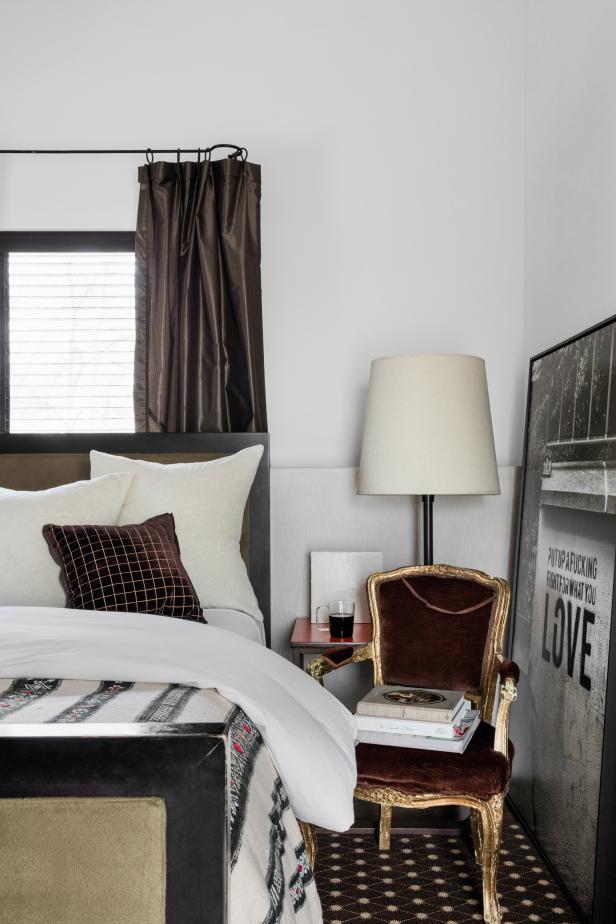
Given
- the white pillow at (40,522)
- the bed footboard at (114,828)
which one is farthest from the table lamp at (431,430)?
the bed footboard at (114,828)

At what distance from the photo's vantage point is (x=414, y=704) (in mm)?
2295

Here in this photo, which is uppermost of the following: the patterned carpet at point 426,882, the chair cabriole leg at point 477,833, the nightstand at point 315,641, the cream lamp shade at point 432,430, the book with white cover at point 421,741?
the cream lamp shade at point 432,430

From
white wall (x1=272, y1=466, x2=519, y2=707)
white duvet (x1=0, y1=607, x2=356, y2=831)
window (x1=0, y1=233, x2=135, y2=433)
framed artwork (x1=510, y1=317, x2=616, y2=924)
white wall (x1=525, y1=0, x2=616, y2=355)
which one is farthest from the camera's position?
window (x1=0, y1=233, x2=135, y2=433)

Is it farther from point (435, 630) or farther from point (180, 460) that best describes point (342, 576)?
point (180, 460)

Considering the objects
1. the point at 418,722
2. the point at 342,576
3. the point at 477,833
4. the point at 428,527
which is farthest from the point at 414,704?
the point at 342,576

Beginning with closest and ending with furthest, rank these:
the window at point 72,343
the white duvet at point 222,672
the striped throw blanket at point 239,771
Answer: the striped throw blanket at point 239,771 < the white duvet at point 222,672 < the window at point 72,343

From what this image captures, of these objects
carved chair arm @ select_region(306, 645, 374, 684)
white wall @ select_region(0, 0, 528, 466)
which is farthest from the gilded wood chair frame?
white wall @ select_region(0, 0, 528, 466)

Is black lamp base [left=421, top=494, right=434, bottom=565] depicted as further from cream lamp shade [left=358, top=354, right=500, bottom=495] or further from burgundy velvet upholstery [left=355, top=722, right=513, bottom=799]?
burgundy velvet upholstery [left=355, top=722, right=513, bottom=799]

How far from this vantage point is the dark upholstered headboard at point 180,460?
307cm

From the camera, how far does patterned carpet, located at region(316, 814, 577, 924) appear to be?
2.17 m

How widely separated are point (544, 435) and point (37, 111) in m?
2.27

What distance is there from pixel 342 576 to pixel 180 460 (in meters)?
0.73

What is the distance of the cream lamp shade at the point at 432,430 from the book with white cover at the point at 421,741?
740mm

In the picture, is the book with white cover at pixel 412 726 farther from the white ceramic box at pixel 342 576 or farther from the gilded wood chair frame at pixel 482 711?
the white ceramic box at pixel 342 576
